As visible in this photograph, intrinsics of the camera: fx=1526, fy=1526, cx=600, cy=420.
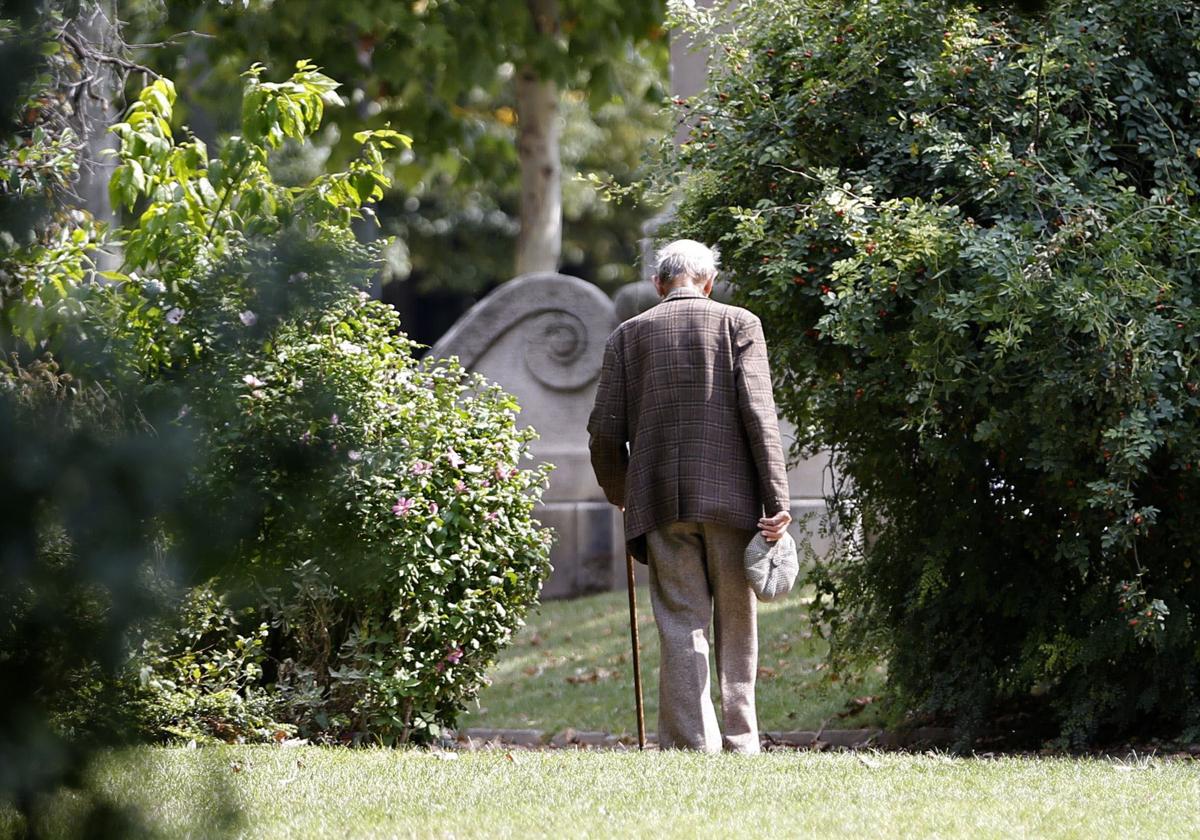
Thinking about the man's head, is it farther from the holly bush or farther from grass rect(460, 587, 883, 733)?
grass rect(460, 587, 883, 733)

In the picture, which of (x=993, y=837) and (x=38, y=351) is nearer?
(x=38, y=351)

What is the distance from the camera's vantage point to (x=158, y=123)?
6730 mm

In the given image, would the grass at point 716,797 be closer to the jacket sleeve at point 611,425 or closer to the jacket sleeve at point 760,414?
the jacket sleeve at point 760,414

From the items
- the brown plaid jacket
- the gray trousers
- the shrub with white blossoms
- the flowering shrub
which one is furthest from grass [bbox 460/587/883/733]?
the brown plaid jacket

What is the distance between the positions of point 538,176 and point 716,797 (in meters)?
16.2

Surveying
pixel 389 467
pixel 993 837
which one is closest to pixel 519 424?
pixel 993 837

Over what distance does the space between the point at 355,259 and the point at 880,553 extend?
21.0 feet

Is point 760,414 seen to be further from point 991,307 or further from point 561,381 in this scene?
point 561,381

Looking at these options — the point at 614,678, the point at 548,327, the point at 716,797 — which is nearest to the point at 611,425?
the point at 716,797

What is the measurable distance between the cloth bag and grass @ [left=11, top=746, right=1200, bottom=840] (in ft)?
2.09

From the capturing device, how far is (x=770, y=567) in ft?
19.4

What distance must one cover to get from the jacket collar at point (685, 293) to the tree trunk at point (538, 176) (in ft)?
43.9

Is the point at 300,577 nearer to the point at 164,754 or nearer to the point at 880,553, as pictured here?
the point at 164,754

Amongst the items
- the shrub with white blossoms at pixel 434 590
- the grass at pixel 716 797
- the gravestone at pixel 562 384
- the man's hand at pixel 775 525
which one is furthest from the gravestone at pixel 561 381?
the grass at pixel 716 797
